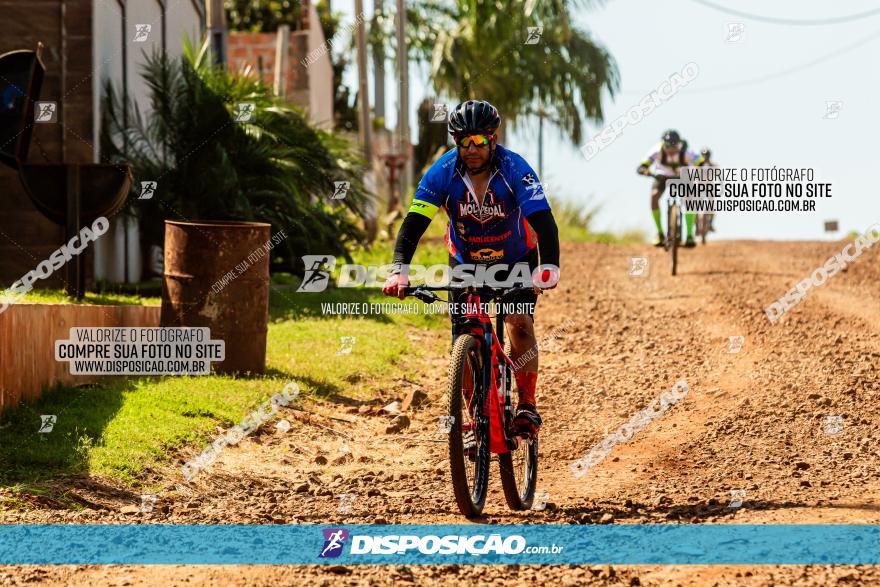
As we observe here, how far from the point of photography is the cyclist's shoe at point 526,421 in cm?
720

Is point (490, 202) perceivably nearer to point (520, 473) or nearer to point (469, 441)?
point (469, 441)

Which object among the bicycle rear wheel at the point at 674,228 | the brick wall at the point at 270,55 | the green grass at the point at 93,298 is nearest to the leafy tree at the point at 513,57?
the brick wall at the point at 270,55

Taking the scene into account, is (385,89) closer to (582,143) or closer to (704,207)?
(582,143)

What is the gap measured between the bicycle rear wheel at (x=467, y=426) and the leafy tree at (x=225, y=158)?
29.2ft

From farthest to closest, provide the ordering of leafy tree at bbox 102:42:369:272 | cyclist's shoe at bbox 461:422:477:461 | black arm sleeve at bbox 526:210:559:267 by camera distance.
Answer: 1. leafy tree at bbox 102:42:369:272
2. black arm sleeve at bbox 526:210:559:267
3. cyclist's shoe at bbox 461:422:477:461

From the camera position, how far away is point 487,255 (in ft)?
23.5

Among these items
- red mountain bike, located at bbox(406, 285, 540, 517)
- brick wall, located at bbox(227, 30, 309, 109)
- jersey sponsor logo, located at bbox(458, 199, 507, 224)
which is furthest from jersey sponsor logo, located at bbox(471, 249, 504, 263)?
brick wall, located at bbox(227, 30, 309, 109)

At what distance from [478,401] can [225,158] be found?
9.30 metres

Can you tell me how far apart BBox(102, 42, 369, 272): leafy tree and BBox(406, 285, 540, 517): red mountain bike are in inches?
344

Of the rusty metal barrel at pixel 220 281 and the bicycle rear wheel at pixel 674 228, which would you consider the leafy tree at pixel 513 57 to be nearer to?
the bicycle rear wheel at pixel 674 228

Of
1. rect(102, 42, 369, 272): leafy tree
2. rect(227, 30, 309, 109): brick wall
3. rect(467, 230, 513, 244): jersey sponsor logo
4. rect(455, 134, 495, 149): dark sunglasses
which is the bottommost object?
rect(467, 230, 513, 244): jersey sponsor logo

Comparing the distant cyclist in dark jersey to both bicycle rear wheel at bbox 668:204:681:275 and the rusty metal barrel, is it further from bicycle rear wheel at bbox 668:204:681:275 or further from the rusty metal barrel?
bicycle rear wheel at bbox 668:204:681:275

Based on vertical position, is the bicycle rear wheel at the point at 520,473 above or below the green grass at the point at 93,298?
below

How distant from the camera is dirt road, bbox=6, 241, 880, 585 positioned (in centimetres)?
577
